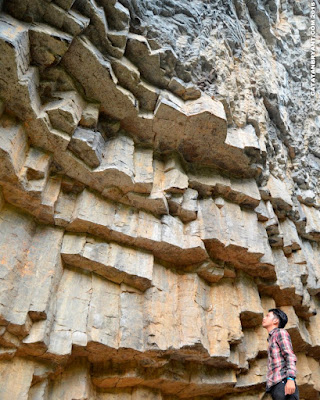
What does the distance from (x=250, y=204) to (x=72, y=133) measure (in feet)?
13.9

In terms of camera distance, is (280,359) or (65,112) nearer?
(280,359)

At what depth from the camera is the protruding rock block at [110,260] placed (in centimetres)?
571

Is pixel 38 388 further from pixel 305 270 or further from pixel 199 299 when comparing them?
pixel 305 270

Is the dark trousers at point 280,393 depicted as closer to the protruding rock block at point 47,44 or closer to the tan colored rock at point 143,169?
the tan colored rock at point 143,169

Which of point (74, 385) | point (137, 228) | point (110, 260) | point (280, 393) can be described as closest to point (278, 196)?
point (137, 228)

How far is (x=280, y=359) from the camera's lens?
16.6ft

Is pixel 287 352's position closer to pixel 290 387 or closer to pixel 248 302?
pixel 290 387

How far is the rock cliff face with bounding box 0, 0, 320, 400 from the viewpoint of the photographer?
16.7 ft

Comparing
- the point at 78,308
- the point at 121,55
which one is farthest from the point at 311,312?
the point at 121,55

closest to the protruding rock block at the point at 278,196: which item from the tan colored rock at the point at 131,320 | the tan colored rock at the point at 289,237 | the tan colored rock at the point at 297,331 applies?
the tan colored rock at the point at 289,237

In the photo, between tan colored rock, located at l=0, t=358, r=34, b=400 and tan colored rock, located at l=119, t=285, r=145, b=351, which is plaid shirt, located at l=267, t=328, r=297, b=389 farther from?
tan colored rock, located at l=0, t=358, r=34, b=400

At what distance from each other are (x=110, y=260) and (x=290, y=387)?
325cm

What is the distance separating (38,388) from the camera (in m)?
4.83

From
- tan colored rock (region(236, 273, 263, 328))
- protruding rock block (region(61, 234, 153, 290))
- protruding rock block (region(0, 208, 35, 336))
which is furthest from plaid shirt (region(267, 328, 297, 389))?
protruding rock block (region(0, 208, 35, 336))
